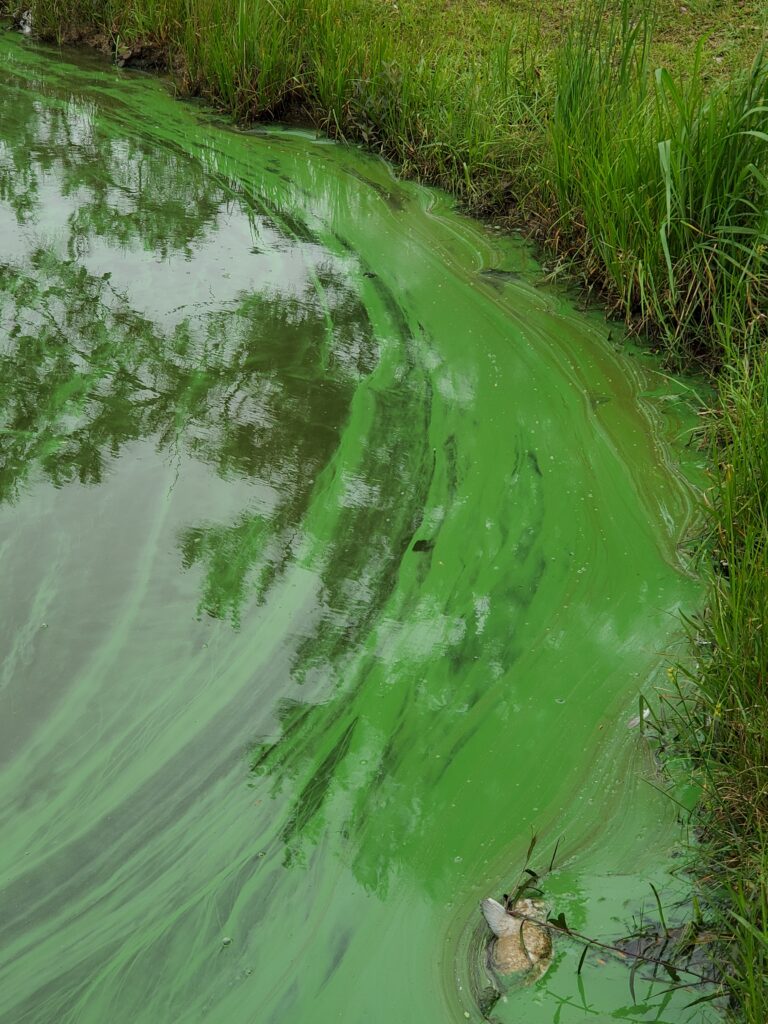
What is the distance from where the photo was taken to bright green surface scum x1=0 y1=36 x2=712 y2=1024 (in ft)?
4.63

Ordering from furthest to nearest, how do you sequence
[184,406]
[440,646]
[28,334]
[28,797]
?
[28,334], [184,406], [440,646], [28,797]

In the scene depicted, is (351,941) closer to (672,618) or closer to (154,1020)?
(154,1020)

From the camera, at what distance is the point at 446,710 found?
5.80ft

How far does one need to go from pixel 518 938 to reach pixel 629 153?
2116 mm

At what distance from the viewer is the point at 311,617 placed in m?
1.94

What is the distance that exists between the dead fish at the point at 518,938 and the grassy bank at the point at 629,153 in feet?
0.79

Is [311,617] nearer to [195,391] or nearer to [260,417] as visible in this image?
[260,417]

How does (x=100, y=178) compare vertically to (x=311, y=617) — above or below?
above

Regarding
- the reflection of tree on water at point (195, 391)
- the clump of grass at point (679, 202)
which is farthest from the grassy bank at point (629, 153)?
the reflection of tree on water at point (195, 391)

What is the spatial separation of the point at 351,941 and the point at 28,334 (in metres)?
1.84

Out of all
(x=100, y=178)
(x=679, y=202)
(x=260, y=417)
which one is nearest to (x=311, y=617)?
(x=260, y=417)

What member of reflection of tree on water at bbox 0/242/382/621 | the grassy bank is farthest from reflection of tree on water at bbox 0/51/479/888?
the grassy bank

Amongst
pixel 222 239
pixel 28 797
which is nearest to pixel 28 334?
pixel 222 239

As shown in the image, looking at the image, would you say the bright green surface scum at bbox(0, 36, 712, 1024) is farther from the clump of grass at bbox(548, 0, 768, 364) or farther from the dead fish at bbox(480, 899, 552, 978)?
the clump of grass at bbox(548, 0, 768, 364)
